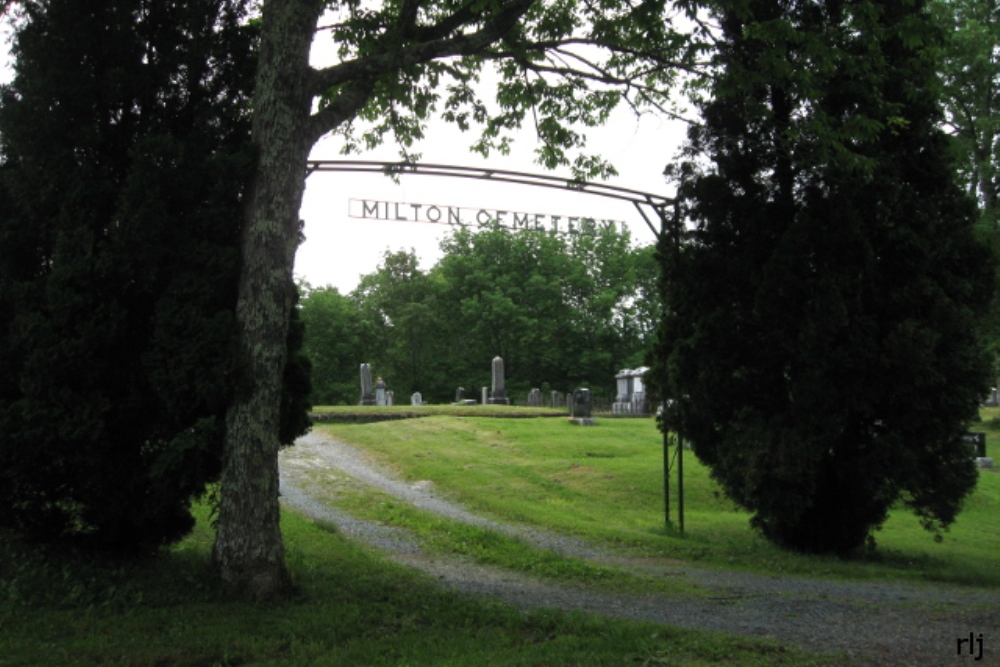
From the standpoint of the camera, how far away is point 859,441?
37.5 feet

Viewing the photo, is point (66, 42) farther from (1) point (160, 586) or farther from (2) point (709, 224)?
(2) point (709, 224)

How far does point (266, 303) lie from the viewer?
7.46 meters

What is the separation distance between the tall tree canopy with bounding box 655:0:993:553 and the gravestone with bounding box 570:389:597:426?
15.2 metres

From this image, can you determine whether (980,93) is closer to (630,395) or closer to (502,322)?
(630,395)

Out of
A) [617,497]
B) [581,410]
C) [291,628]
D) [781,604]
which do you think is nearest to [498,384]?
[581,410]

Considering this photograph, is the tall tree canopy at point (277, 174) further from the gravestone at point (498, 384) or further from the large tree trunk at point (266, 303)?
the gravestone at point (498, 384)

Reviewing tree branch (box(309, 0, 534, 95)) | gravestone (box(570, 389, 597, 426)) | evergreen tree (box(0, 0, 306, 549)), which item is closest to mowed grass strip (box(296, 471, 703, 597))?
evergreen tree (box(0, 0, 306, 549))

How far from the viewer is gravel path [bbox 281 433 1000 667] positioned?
6480 mm

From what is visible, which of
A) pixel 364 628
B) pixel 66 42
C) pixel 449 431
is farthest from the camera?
pixel 449 431

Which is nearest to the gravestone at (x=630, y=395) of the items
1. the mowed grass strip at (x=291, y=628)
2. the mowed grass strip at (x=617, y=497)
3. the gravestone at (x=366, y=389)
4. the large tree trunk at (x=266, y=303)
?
the gravestone at (x=366, y=389)

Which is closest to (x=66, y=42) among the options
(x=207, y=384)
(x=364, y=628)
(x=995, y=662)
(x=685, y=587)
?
(x=207, y=384)

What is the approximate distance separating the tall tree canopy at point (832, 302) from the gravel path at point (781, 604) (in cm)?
183

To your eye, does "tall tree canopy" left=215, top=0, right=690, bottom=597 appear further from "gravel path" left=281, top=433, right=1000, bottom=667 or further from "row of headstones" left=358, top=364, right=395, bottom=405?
"row of headstones" left=358, top=364, right=395, bottom=405

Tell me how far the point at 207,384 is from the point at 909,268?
8817mm
